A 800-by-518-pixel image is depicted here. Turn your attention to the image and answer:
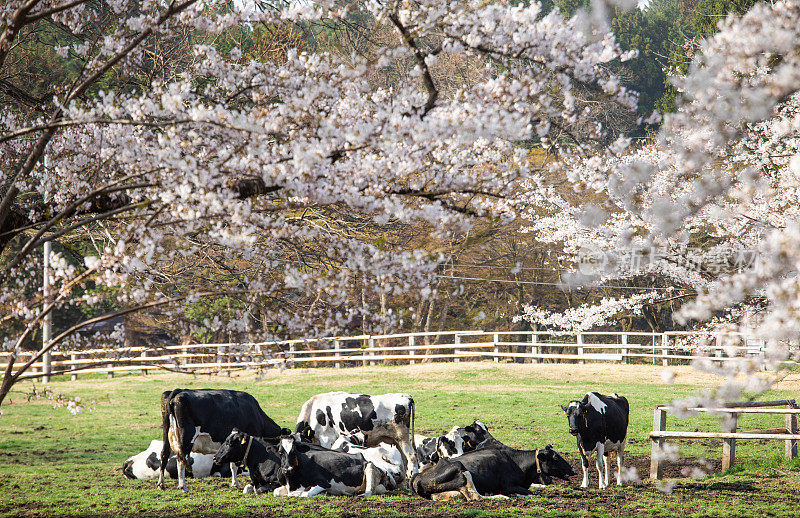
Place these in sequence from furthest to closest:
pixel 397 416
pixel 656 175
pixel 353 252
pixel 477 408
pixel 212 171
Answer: pixel 656 175 < pixel 477 408 < pixel 397 416 < pixel 353 252 < pixel 212 171

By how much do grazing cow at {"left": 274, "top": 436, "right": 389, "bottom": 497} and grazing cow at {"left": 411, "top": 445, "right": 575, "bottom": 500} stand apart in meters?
0.59

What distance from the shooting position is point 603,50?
25.3 feet

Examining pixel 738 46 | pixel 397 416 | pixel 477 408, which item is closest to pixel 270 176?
pixel 738 46

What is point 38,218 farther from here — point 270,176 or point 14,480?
point 14,480

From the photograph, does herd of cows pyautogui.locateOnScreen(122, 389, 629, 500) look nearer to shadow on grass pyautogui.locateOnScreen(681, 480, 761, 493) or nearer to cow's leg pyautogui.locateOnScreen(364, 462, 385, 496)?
cow's leg pyautogui.locateOnScreen(364, 462, 385, 496)

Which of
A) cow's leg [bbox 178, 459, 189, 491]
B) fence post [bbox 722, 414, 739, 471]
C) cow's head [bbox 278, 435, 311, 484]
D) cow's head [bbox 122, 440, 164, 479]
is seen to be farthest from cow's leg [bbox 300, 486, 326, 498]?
fence post [bbox 722, 414, 739, 471]

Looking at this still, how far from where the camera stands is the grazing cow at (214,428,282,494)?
32.9ft

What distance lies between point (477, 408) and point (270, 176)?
13.7m

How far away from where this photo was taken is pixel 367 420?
11922mm

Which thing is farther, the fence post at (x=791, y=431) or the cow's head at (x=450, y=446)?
the fence post at (x=791, y=431)

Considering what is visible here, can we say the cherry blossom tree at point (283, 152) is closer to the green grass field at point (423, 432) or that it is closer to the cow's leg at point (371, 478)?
the green grass field at point (423, 432)

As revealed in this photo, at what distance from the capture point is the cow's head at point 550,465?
10242mm

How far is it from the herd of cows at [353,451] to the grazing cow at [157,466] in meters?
0.01

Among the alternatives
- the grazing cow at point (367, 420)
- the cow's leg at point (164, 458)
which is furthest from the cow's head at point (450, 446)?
the cow's leg at point (164, 458)
